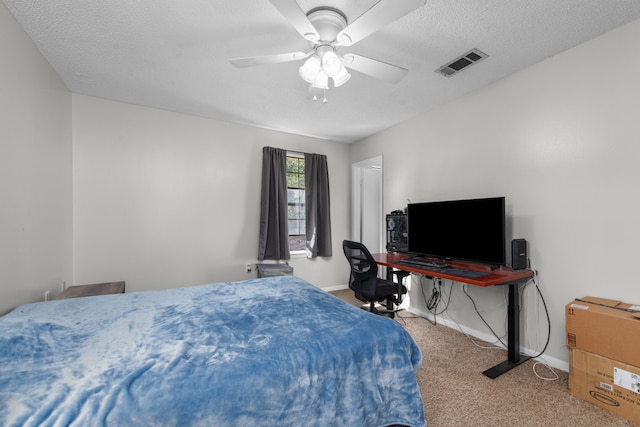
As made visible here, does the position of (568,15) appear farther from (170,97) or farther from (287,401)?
(170,97)

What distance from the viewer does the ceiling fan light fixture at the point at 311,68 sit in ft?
5.97

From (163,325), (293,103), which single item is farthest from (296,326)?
(293,103)

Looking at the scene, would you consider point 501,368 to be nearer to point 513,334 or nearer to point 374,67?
point 513,334

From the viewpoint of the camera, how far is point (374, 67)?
1891 mm

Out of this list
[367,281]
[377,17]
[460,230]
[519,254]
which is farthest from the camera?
[367,281]

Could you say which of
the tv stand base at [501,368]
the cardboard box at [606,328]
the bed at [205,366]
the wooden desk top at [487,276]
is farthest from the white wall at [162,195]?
the cardboard box at [606,328]

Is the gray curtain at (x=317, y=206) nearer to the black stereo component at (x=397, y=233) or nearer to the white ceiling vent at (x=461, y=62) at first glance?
the black stereo component at (x=397, y=233)

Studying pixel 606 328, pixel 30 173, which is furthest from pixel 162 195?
pixel 606 328

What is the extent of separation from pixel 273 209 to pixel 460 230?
254cm

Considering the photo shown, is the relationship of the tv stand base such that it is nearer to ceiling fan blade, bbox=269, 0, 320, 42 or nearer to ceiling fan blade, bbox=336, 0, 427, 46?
ceiling fan blade, bbox=336, 0, 427, 46

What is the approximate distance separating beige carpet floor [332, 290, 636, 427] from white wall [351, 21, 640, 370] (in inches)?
15.5

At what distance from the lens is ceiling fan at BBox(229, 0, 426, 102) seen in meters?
1.41

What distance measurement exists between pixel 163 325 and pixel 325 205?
10.7ft

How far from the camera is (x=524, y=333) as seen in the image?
8.05 ft
